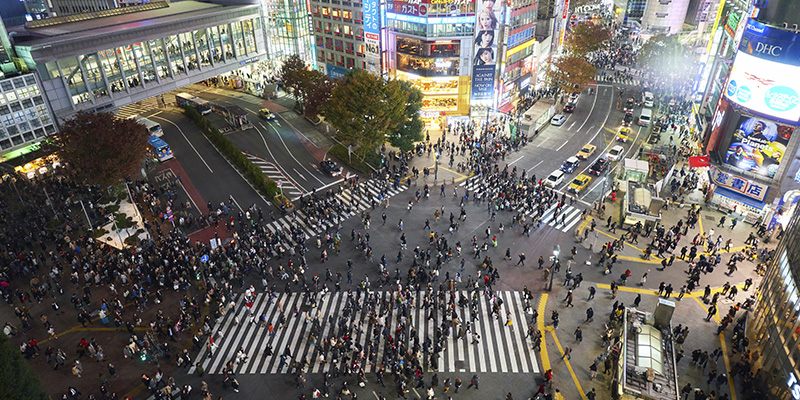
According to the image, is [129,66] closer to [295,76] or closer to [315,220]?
[295,76]

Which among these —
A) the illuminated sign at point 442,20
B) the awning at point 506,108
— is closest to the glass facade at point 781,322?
the awning at point 506,108

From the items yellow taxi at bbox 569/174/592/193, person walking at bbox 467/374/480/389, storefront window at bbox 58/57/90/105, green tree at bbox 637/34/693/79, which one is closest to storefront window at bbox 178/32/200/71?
storefront window at bbox 58/57/90/105

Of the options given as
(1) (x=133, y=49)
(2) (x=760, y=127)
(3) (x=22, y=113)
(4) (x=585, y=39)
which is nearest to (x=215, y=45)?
(1) (x=133, y=49)

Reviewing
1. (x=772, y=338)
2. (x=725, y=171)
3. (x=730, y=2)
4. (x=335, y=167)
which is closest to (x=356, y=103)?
(x=335, y=167)

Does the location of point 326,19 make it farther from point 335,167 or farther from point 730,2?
point 730,2

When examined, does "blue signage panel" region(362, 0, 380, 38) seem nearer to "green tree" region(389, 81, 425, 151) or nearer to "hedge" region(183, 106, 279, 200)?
"green tree" region(389, 81, 425, 151)

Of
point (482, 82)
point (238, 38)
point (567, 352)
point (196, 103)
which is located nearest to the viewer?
point (567, 352)

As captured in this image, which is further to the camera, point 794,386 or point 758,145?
point 758,145
